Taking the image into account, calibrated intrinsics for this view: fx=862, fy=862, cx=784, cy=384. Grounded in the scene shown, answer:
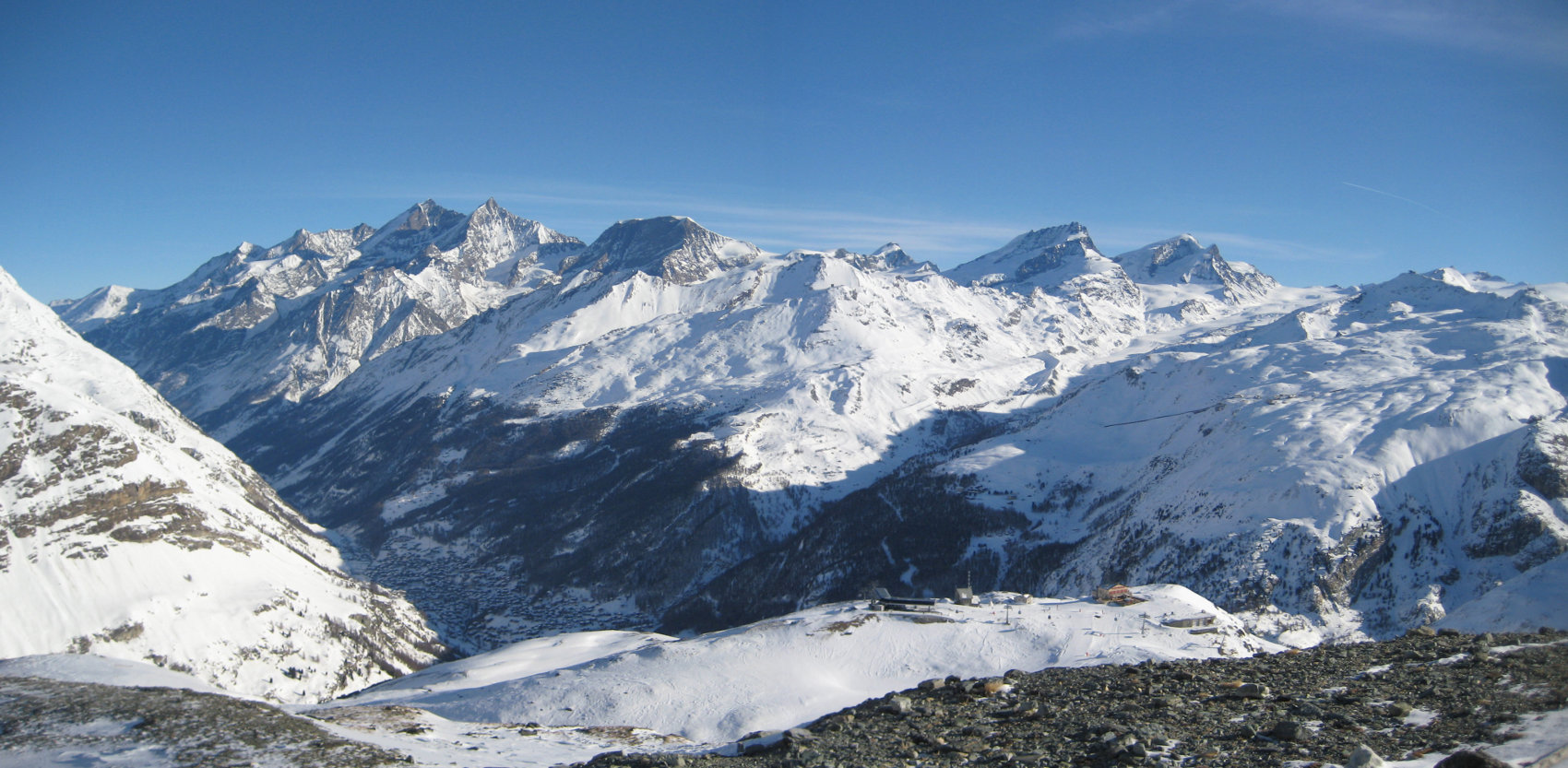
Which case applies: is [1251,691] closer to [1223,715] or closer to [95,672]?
[1223,715]

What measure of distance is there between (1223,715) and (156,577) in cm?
12706

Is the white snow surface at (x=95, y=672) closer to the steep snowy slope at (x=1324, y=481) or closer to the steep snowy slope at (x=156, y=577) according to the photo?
the steep snowy slope at (x=156, y=577)

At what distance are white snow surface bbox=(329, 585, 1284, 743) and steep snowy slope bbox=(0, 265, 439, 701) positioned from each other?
51.4 m

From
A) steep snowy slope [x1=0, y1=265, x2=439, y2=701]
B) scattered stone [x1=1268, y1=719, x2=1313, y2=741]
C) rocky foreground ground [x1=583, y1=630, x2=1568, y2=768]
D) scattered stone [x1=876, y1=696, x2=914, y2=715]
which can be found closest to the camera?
rocky foreground ground [x1=583, y1=630, x2=1568, y2=768]

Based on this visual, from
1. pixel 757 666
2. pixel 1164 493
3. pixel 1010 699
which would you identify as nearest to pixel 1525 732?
pixel 1010 699

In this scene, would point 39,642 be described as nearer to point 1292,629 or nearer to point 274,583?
point 274,583

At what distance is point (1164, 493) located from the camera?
12925 cm

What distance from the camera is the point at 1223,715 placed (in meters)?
27.6

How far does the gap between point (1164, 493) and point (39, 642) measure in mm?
146020

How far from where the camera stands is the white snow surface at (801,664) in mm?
51500

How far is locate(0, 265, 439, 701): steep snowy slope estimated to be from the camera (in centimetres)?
10281

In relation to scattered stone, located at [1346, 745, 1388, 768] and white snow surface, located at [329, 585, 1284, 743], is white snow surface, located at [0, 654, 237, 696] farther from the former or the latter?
scattered stone, located at [1346, 745, 1388, 768]

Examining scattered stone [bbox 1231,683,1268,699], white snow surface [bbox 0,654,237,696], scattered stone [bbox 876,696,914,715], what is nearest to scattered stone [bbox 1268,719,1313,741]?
scattered stone [bbox 1231,683,1268,699]

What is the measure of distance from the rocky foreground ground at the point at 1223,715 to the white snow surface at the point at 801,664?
1631cm
